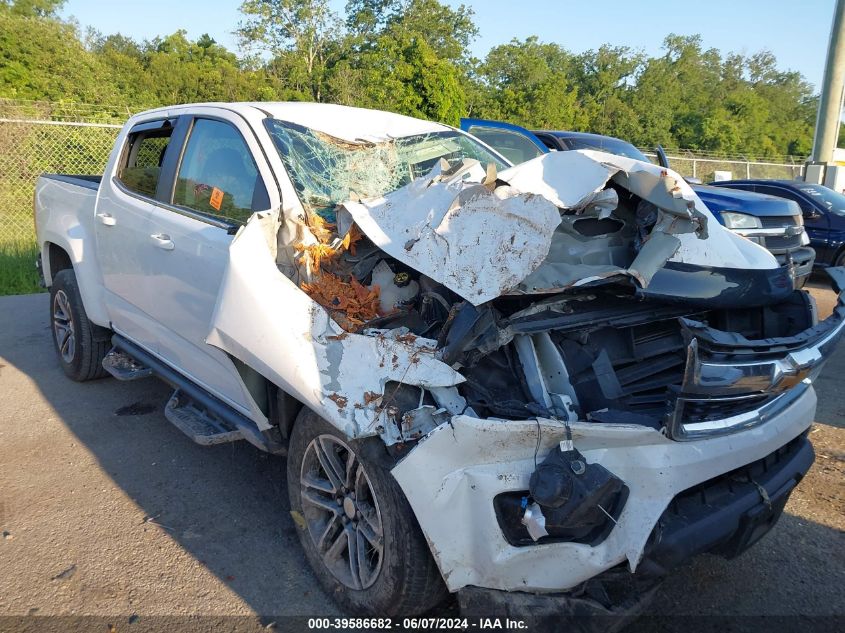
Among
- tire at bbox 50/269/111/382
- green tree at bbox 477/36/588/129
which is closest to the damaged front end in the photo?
tire at bbox 50/269/111/382

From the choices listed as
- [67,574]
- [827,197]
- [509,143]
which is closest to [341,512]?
[67,574]

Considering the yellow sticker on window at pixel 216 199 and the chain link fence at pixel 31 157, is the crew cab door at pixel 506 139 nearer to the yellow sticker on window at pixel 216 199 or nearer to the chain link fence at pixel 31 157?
the yellow sticker on window at pixel 216 199

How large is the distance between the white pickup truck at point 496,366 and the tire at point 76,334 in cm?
205

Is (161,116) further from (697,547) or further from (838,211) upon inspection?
(838,211)

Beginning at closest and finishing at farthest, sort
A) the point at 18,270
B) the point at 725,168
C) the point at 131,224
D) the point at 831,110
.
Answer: the point at 131,224 < the point at 18,270 < the point at 831,110 < the point at 725,168

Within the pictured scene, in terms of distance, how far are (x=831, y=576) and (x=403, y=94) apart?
18.1 metres

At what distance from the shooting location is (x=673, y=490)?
2145 millimetres

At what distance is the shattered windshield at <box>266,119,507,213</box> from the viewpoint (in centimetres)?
334

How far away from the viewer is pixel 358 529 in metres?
2.63

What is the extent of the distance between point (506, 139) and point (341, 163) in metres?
4.64

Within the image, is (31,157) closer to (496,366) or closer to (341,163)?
(341,163)

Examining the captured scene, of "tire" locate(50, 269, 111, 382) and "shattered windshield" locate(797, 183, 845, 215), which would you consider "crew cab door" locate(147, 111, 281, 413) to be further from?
"shattered windshield" locate(797, 183, 845, 215)

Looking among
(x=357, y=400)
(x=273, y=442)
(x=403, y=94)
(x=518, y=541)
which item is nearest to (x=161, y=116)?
(x=273, y=442)

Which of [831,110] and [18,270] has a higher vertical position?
[831,110]
